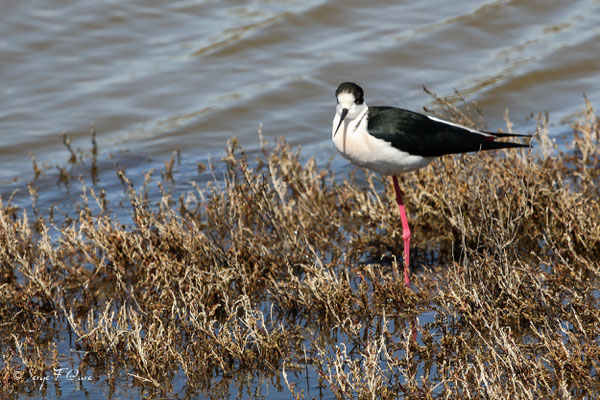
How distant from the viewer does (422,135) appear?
15.4 feet

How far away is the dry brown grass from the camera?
354 centimetres

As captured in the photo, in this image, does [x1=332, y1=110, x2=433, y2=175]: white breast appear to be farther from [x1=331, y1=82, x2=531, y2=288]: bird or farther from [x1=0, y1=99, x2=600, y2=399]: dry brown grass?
[x1=0, y1=99, x2=600, y2=399]: dry brown grass

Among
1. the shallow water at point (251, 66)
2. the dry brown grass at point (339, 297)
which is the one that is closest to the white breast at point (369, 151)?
the dry brown grass at point (339, 297)

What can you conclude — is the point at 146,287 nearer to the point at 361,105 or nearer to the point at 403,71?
the point at 361,105

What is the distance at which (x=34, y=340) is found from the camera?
4277 mm

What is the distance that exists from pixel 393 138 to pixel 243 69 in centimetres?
524

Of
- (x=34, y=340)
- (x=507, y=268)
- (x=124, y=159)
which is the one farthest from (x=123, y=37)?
(x=507, y=268)

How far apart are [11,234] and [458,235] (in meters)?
2.55
